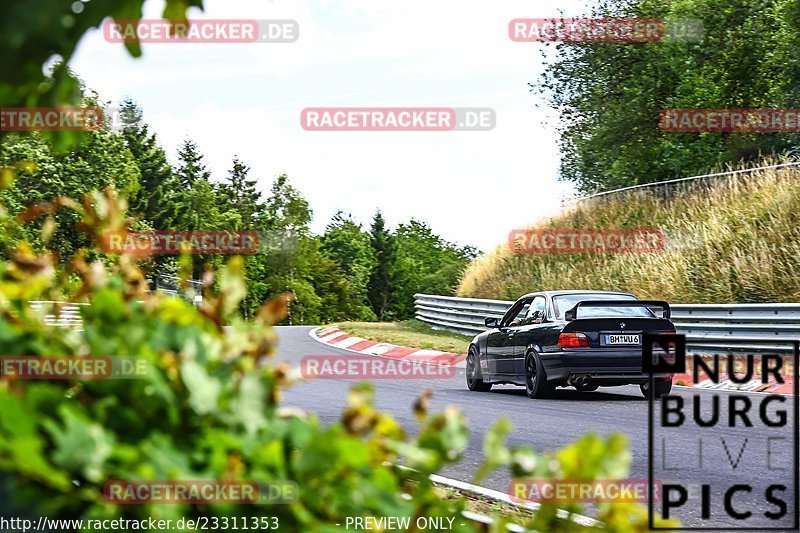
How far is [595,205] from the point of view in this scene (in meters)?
32.3

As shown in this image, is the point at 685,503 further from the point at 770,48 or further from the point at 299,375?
the point at 770,48

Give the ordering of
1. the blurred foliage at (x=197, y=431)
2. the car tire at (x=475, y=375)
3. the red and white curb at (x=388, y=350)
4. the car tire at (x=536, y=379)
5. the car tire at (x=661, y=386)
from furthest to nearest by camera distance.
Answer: the red and white curb at (x=388, y=350) → the car tire at (x=475, y=375) → the car tire at (x=661, y=386) → the car tire at (x=536, y=379) → the blurred foliage at (x=197, y=431)

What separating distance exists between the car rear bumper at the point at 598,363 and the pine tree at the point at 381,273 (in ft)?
352

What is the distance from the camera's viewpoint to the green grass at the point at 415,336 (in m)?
25.1

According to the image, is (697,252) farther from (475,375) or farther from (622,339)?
(622,339)

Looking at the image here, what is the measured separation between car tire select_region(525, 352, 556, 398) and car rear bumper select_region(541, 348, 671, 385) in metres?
0.40

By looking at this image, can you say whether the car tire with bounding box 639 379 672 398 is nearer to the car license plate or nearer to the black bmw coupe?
the black bmw coupe

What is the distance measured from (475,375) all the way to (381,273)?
105332mm

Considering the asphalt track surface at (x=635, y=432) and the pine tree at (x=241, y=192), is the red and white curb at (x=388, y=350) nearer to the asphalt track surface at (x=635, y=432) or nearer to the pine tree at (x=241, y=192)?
the asphalt track surface at (x=635, y=432)

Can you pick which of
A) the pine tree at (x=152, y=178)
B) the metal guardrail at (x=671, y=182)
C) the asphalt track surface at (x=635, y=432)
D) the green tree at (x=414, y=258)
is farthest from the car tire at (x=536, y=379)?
the green tree at (x=414, y=258)

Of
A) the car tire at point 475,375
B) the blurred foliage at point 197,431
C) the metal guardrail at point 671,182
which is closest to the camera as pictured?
the blurred foliage at point 197,431

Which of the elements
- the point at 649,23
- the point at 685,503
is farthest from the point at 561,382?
the point at 649,23

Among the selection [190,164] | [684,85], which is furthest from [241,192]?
[684,85]

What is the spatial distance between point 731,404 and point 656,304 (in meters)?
1.55
